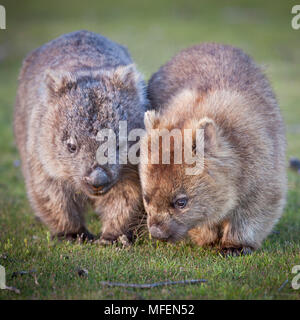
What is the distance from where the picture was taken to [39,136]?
18.2 feet

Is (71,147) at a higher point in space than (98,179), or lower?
higher

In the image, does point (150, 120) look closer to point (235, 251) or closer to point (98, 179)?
point (98, 179)

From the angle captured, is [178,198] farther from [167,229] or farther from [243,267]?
[243,267]

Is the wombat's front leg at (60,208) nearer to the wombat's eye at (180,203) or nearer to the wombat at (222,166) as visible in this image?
the wombat at (222,166)

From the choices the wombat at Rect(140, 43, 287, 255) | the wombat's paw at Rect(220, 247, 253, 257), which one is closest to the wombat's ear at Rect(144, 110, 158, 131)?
the wombat at Rect(140, 43, 287, 255)

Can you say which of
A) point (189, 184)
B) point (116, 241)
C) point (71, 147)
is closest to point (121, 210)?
point (116, 241)

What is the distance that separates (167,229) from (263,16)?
74.7 feet

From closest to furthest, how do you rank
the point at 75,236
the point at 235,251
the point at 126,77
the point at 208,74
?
the point at 235,251
the point at 126,77
the point at 208,74
the point at 75,236

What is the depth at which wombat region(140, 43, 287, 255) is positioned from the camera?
4676mm

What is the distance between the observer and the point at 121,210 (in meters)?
5.54

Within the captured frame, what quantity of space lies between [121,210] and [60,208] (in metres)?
0.70

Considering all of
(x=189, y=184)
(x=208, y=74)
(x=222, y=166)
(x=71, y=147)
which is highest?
(x=208, y=74)

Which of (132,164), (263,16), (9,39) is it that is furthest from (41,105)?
(263,16)

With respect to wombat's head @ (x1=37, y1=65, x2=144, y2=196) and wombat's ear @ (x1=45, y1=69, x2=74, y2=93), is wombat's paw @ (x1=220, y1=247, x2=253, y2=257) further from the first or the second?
wombat's ear @ (x1=45, y1=69, x2=74, y2=93)
